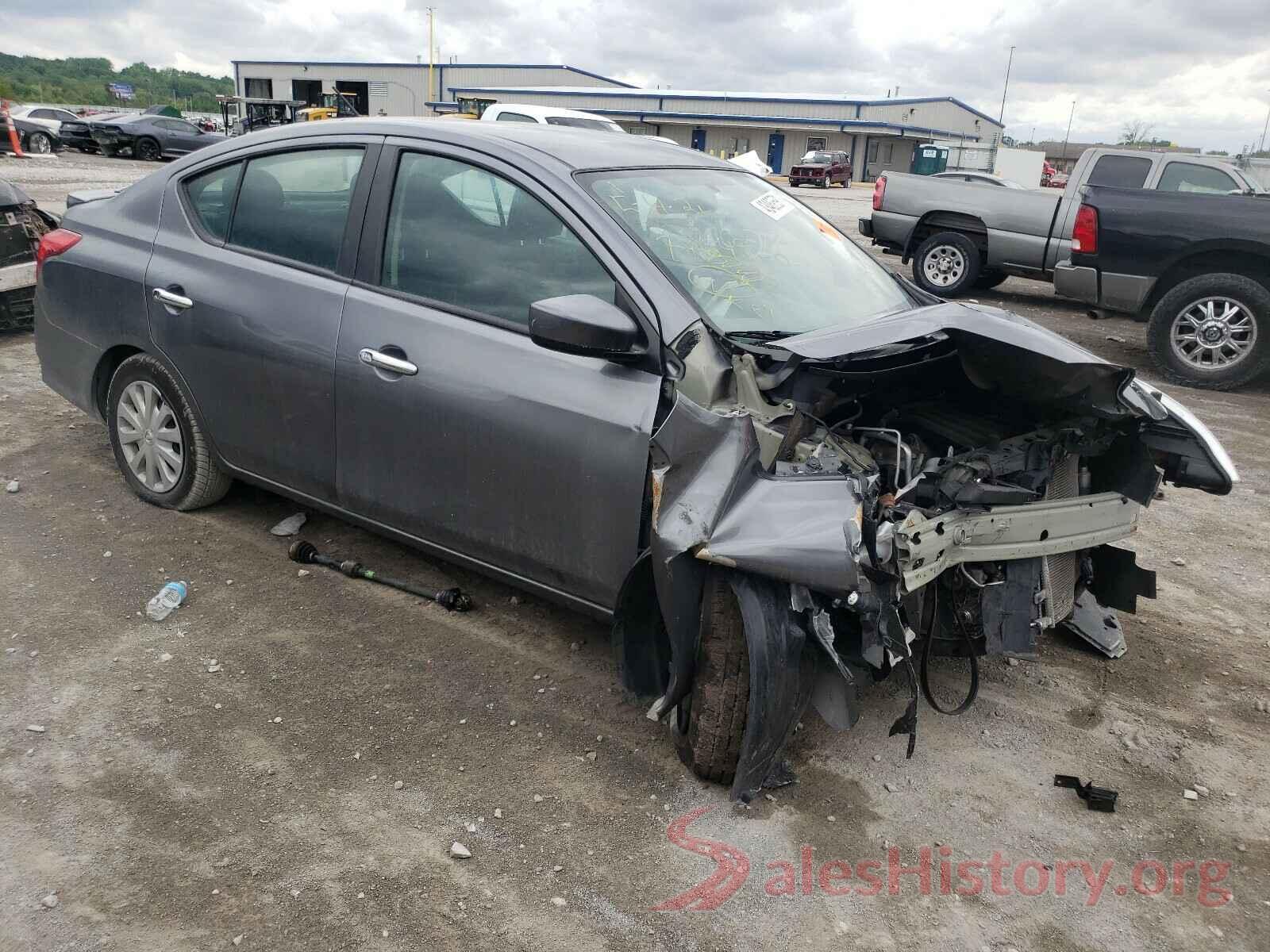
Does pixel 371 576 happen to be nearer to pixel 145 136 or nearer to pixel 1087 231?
pixel 1087 231

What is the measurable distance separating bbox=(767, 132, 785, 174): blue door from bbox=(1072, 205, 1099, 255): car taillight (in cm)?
5221

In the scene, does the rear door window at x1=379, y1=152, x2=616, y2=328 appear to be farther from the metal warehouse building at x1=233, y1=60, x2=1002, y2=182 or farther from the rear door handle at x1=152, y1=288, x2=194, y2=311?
the metal warehouse building at x1=233, y1=60, x2=1002, y2=182

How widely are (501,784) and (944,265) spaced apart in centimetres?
1059

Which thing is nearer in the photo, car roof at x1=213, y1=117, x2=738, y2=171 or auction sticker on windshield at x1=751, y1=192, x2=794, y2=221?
car roof at x1=213, y1=117, x2=738, y2=171

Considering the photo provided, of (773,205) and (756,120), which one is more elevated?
(756,120)

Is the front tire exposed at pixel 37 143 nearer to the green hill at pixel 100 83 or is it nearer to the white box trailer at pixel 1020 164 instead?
the white box trailer at pixel 1020 164

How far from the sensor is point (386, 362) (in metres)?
3.30

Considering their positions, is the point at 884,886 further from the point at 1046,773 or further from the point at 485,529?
the point at 485,529

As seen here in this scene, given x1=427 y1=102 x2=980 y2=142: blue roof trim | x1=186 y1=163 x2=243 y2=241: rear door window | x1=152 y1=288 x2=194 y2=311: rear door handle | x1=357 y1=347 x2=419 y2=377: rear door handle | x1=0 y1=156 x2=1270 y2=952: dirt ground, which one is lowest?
x1=0 y1=156 x2=1270 y2=952: dirt ground

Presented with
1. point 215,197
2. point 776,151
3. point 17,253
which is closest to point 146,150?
point 17,253

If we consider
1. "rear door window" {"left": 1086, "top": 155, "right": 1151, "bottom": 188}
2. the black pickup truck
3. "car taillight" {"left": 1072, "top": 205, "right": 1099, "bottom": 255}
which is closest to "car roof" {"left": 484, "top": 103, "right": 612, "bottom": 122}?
"rear door window" {"left": 1086, "top": 155, "right": 1151, "bottom": 188}

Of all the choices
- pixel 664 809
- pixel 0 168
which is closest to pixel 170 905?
pixel 664 809

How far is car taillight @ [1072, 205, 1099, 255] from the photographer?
8.45m

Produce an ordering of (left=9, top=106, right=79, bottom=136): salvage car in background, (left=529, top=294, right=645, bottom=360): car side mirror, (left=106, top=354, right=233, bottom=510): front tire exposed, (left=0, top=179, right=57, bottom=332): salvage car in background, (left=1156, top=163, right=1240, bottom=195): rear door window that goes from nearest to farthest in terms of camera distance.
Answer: (left=529, top=294, right=645, bottom=360): car side mirror → (left=106, top=354, right=233, bottom=510): front tire exposed → (left=0, top=179, right=57, bottom=332): salvage car in background → (left=1156, top=163, right=1240, bottom=195): rear door window → (left=9, top=106, right=79, bottom=136): salvage car in background
